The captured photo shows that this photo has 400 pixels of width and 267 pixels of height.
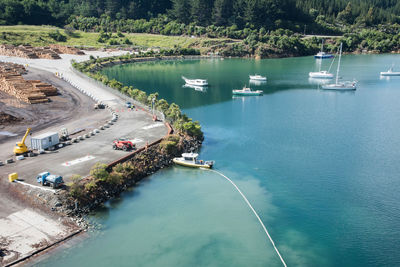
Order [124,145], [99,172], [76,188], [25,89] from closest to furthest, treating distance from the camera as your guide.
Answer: [76,188]
[99,172]
[124,145]
[25,89]

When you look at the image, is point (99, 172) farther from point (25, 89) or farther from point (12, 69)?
point (12, 69)

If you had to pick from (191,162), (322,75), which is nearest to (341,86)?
(322,75)

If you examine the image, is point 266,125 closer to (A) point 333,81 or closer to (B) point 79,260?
(B) point 79,260

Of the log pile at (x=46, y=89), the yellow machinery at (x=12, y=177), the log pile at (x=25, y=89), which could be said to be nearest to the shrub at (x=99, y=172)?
the yellow machinery at (x=12, y=177)

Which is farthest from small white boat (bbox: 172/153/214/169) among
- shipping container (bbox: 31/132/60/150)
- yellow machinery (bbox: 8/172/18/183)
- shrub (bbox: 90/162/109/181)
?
yellow machinery (bbox: 8/172/18/183)

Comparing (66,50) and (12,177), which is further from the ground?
(66,50)

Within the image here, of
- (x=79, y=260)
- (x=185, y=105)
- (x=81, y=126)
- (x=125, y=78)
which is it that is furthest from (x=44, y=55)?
(x=79, y=260)
